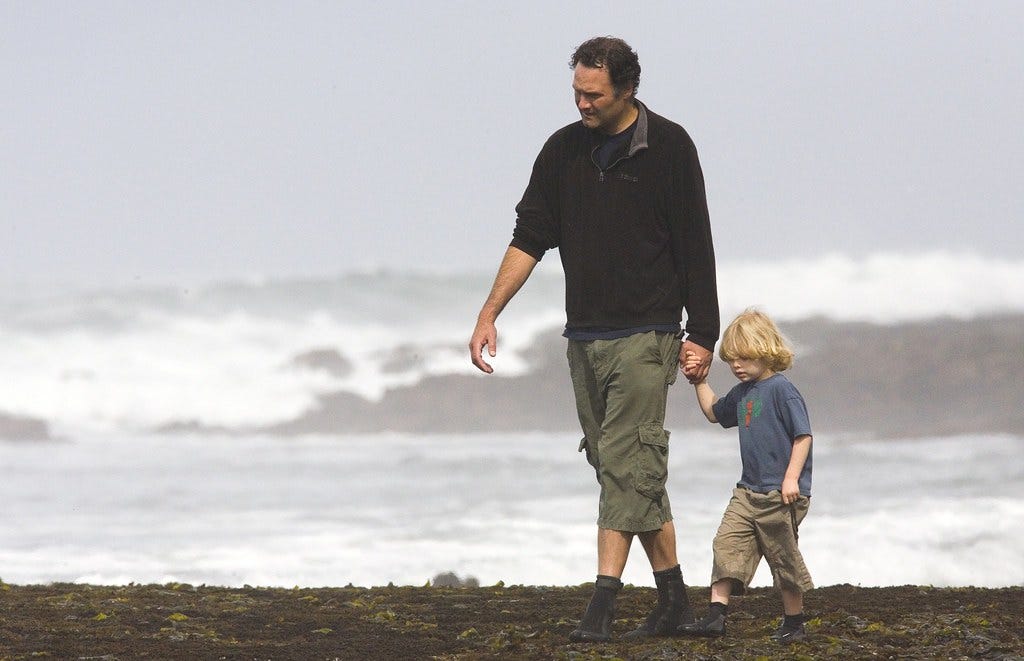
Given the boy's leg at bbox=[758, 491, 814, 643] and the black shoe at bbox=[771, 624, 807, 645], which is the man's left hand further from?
the black shoe at bbox=[771, 624, 807, 645]

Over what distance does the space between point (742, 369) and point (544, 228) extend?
1447 millimetres

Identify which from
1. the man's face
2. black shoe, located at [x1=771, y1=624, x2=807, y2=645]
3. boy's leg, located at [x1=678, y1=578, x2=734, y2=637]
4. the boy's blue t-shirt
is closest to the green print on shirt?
the boy's blue t-shirt

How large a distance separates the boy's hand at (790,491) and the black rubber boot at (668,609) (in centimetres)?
77

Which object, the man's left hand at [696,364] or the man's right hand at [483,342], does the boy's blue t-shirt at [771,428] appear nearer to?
the man's left hand at [696,364]

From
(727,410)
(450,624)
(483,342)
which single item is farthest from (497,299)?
(450,624)

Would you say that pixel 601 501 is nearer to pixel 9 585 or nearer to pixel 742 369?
pixel 742 369

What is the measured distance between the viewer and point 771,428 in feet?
23.7

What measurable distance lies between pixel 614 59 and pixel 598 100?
245mm

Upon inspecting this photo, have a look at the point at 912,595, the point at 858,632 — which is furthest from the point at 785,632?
the point at 912,595

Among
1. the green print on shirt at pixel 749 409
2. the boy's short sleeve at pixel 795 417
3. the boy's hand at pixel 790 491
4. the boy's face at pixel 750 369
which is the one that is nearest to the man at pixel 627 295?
the boy's face at pixel 750 369

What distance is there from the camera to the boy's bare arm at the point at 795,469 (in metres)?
7.12

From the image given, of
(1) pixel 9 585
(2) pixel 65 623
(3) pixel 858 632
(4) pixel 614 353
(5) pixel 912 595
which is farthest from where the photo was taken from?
(1) pixel 9 585

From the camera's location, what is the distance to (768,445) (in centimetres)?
725

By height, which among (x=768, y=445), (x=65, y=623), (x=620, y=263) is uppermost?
(x=620, y=263)
